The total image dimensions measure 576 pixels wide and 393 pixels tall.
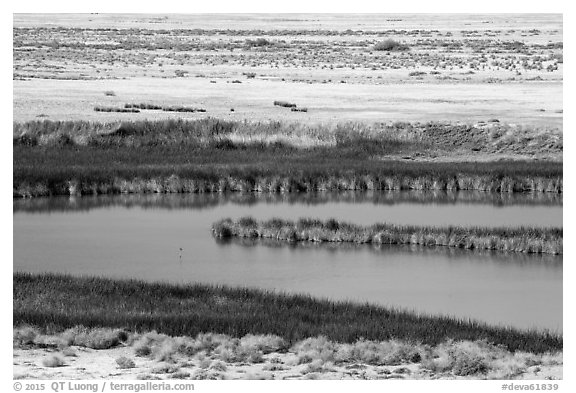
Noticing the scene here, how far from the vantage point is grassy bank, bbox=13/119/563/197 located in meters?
36.0

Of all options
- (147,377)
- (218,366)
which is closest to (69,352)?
(147,377)

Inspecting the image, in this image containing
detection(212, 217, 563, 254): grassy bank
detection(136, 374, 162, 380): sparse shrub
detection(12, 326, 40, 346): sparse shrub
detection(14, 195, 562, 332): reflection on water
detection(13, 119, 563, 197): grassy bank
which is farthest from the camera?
detection(13, 119, 563, 197): grassy bank

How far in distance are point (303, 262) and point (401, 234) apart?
3.73 metres

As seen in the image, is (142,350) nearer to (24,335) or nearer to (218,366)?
(218,366)

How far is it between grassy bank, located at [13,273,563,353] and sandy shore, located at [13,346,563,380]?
3.83 ft

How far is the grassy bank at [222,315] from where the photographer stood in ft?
54.2

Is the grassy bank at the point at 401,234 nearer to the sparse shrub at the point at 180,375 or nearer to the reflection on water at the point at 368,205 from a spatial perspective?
the reflection on water at the point at 368,205

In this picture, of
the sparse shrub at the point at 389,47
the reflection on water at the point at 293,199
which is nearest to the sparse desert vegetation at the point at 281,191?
the reflection on water at the point at 293,199

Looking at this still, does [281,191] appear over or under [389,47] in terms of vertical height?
under

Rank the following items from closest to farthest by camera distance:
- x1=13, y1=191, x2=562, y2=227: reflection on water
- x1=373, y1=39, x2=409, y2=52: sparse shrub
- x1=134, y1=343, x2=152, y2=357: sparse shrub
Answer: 1. x1=134, y1=343, x2=152, y2=357: sparse shrub
2. x1=13, y1=191, x2=562, y2=227: reflection on water
3. x1=373, y1=39, x2=409, y2=52: sparse shrub

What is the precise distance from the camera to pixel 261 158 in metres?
40.6

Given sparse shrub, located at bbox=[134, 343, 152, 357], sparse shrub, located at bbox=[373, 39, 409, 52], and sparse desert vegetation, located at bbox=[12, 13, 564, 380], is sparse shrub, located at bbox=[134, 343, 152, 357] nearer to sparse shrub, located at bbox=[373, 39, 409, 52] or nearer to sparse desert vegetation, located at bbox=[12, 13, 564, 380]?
sparse desert vegetation, located at bbox=[12, 13, 564, 380]

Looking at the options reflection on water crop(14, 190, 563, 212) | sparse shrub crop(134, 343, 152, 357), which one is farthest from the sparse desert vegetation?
reflection on water crop(14, 190, 563, 212)

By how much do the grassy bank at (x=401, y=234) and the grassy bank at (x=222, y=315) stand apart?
759 centimetres
